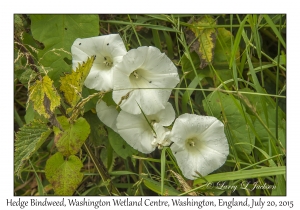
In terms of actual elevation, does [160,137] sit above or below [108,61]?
below

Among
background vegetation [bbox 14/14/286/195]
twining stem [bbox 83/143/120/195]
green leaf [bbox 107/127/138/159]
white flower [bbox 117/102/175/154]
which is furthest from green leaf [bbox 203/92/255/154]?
twining stem [bbox 83/143/120/195]

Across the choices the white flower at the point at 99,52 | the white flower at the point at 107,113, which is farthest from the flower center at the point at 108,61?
the white flower at the point at 107,113

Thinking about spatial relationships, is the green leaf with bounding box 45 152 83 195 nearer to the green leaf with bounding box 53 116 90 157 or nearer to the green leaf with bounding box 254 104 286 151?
the green leaf with bounding box 53 116 90 157

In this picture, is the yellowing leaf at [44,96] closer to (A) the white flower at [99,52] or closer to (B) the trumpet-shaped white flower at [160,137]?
(A) the white flower at [99,52]

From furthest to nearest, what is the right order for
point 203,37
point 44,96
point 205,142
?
1. point 203,37
2. point 205,142
3. point 44,96

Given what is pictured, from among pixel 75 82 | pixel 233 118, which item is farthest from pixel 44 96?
pixel 233 118

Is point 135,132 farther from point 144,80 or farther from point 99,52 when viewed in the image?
point 99,52
